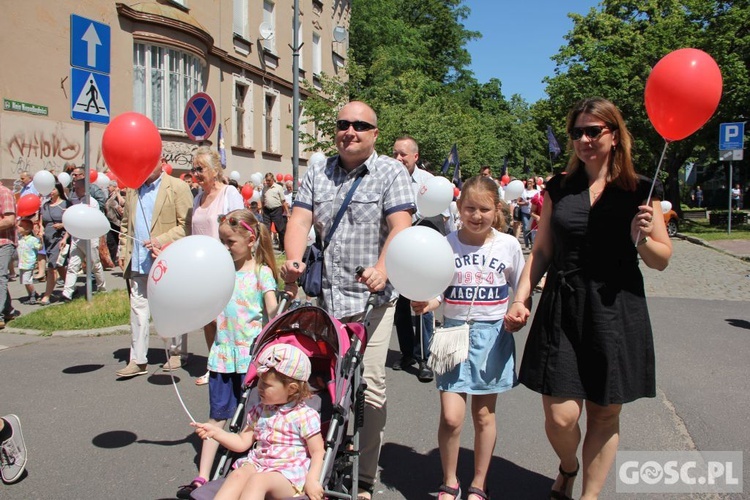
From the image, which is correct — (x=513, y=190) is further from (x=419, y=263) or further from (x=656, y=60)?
(x=656, y=60)

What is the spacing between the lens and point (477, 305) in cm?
339

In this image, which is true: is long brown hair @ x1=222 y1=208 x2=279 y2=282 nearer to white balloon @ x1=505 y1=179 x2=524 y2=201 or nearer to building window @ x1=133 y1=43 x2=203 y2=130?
white balloon @ x1=505 y1=179 x2=524 y2=201

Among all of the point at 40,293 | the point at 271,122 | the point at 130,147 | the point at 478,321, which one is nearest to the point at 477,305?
the point at 478,321

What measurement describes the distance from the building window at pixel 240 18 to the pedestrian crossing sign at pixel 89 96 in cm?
1617

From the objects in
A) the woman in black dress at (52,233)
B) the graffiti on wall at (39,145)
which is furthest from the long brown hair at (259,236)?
the graffiti on wall at (39,145)

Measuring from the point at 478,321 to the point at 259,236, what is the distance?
1.60 meters

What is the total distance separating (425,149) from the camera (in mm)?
19812

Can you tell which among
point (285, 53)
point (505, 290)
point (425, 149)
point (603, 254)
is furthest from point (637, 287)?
point (285, 53)

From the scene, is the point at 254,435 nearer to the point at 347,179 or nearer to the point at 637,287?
the point at 347,179

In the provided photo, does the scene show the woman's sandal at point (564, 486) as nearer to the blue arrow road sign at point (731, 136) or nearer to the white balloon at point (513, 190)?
the white balloon at point (513, 190)

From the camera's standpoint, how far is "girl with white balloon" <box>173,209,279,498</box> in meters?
3.75

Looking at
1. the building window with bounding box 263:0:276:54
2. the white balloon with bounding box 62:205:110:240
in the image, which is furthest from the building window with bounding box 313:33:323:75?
the white balloon with bounding box 62:205:110:240

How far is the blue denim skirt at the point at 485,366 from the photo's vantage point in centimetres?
327

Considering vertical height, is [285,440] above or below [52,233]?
below
